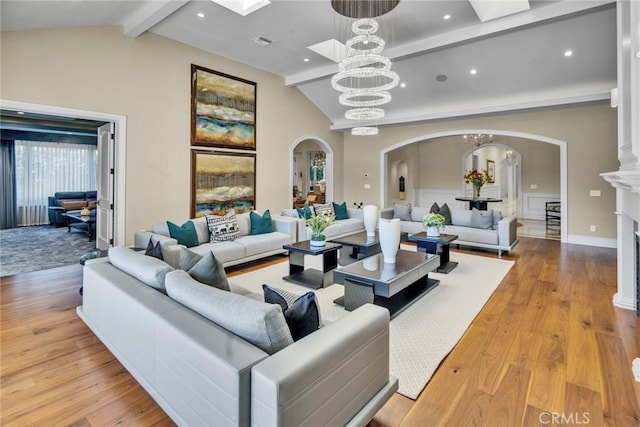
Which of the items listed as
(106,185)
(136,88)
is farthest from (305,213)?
(136,88)

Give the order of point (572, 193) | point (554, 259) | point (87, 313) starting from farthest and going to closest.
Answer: point (572, 193), point (554, 259), point (87, 313)

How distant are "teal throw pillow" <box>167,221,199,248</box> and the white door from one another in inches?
57.7

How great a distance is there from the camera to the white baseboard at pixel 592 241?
22.4 feet

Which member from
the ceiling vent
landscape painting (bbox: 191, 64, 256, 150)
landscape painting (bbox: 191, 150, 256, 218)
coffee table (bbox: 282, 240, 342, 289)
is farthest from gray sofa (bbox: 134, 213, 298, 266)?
the ceiling vent

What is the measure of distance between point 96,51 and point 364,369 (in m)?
5.86

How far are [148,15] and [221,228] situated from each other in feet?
10.4

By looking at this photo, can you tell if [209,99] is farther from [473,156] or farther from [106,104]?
[473,156]

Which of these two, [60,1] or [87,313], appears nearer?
[87,313]

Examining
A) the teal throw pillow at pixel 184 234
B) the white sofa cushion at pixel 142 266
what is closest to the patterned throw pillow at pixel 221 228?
the teal throw pillow at pixel 184 234

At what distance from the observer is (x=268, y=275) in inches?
193

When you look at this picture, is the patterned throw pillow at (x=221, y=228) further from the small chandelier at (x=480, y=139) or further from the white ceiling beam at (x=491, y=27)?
the small chandelier at (x=480, y=139)

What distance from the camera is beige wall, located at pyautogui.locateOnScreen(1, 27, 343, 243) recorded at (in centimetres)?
449

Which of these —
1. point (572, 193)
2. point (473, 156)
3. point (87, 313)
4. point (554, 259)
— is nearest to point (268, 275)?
point (87, 313)

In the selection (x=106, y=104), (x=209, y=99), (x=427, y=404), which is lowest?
(x=427, y=404)
